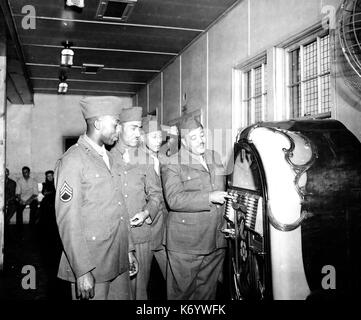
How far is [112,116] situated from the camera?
8.42 ft

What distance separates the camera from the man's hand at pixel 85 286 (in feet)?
7.22

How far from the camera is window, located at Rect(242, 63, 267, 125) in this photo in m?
Answer: 4.38

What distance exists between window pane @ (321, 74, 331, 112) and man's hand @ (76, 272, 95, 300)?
2440 millimetres

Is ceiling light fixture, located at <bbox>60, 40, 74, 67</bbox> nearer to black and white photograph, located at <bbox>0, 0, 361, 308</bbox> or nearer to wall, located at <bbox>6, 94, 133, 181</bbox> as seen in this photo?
black and white photograph, located at <bbox>0, 0, 361, 308</bbox>

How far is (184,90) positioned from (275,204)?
485 cm

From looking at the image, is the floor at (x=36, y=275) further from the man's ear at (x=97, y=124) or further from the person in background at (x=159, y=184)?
the man's ear at (x=97, y=124)

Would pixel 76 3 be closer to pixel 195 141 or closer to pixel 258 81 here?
pixel 258 81

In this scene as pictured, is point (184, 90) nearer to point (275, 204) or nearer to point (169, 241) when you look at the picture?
point (169, 241)

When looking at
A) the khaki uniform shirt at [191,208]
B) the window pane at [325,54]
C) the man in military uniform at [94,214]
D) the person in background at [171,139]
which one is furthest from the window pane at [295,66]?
the person in background at [171,139]

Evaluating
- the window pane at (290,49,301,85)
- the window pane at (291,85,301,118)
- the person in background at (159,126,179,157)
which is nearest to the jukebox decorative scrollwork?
the window pane at (291,85,301,118)

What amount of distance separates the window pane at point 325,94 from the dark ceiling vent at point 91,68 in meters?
5.48

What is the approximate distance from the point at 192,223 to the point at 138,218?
1.51 feet

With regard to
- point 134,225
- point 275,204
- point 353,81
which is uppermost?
point 353,81
